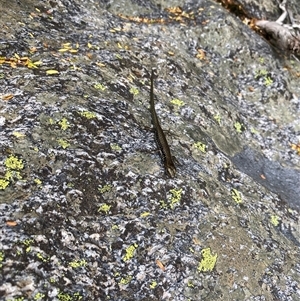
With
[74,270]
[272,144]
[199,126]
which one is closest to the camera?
[74,270]

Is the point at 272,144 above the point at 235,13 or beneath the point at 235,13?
beneath

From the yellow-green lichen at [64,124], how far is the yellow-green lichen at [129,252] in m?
1.69

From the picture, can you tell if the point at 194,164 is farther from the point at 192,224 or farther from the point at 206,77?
the point at 206,77

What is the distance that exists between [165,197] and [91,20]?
4.06 meters

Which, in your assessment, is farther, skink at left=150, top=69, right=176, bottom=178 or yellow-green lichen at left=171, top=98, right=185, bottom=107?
yellow-green lichen at left=171, top=98, right=185, bottom=107

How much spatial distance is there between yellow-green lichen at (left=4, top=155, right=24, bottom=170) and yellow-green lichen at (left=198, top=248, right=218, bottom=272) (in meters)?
2.30

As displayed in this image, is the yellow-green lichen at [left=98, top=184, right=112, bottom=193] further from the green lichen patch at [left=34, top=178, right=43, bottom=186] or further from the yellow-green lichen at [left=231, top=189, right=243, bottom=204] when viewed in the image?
the yellow-green lichen at [left=231, top=189, right=243, bottom=204]

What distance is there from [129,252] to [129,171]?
1049mm

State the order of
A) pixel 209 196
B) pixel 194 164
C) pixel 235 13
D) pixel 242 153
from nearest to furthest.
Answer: pixel 209 196, pixel 194 164, pixel 242 153, pixel 235 13

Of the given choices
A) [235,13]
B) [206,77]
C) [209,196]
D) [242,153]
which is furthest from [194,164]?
[235,13]

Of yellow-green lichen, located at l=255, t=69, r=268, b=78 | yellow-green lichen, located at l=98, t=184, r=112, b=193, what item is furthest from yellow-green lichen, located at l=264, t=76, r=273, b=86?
yellow-green lichen, located at l=98, t=184, r=112, b=193

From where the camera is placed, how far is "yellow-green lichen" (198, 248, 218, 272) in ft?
13.8

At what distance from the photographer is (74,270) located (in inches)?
140

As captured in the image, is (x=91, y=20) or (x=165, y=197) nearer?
(x=165, y=197)
